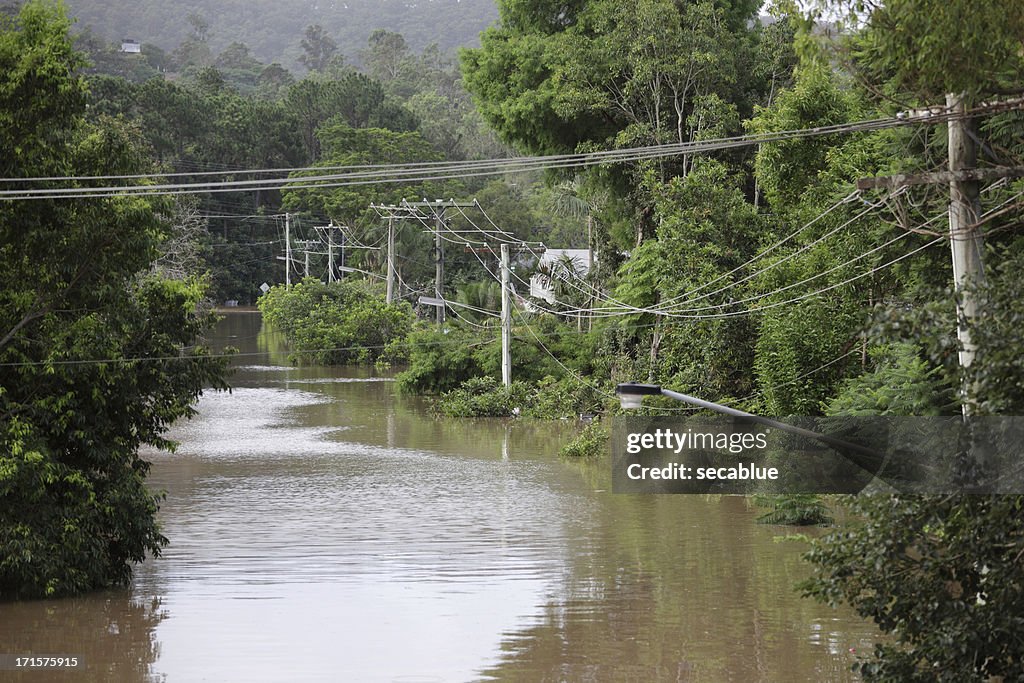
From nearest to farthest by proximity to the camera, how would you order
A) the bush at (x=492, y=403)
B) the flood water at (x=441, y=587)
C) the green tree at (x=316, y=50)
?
the flood water at (x=441, y=587), the bush at (x=492, y=403), the green tree at (x=316, y=50)

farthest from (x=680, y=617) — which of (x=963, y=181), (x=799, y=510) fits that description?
(x=963, y=181)

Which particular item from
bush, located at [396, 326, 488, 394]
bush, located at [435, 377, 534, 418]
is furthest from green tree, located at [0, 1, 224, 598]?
bush, located at [396, 326, 488, 394]

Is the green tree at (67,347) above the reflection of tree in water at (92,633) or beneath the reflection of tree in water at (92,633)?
above

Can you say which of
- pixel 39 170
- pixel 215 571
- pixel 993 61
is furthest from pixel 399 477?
pixel 993 61

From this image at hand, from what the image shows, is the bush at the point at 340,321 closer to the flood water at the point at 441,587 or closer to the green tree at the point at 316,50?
the flood water at the point at 441,587

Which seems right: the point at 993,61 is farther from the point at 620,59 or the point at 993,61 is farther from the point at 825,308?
the point at 620,59

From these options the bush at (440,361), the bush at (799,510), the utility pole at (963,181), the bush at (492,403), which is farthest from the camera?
the bush at (440,361)

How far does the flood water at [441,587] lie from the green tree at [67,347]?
33.9 inches

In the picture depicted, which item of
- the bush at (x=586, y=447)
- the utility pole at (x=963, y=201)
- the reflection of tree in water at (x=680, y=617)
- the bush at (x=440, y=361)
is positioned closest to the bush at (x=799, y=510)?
the reflection of tree in water at (x=680, y=617)

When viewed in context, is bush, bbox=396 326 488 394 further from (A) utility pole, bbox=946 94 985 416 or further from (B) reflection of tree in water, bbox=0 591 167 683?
(A) utility pole, bbox=946 94 985 416

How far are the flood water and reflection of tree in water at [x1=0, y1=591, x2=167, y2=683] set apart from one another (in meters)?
0.03

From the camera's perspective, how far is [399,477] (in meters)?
25.1

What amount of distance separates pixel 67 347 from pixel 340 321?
36.4 m

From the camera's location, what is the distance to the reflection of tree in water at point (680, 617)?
13.0 m
